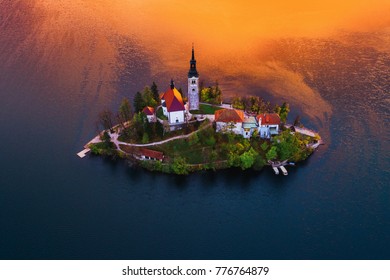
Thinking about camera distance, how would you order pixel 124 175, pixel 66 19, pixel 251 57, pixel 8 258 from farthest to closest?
pixel 66 19, pixel 251 57, pixel 124 175, pixel 8 258

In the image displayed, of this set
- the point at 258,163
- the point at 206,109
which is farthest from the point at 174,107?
the point at 258,163

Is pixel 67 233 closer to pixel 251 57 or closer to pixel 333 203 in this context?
pixel 333 203

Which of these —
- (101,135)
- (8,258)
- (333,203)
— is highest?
(101,135)

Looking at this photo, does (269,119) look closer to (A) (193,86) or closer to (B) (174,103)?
(A) (193,86)

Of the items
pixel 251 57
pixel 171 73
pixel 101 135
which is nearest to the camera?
pixel 101 135

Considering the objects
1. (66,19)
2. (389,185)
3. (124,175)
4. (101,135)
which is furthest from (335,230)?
(66,19)

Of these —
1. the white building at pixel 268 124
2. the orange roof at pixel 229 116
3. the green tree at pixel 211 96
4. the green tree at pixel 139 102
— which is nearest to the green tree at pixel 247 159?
the white building at pixel 268 124

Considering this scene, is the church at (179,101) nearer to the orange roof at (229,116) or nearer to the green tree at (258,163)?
the orange roof at (229,116)
